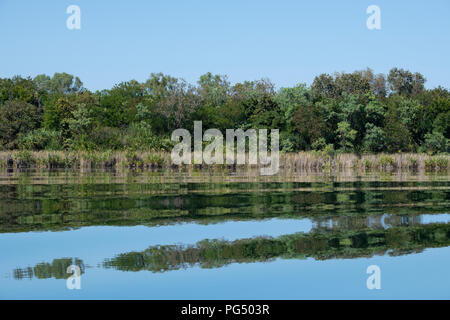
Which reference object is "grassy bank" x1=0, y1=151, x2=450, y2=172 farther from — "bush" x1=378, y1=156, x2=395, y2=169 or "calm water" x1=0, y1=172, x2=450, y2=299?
"calm water" x1=0, y1=172, x2=450, y2=299

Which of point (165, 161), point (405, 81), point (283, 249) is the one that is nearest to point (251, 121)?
point (165, 161)

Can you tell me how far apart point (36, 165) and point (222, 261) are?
3719cm

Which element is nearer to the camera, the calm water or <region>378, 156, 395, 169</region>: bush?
the calm water

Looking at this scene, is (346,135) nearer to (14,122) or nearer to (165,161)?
(165,161)

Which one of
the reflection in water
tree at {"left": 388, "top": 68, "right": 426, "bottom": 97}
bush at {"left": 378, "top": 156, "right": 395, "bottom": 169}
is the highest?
tree at {"left": 388, "top": 68, "right": 426, "bottom": 97}

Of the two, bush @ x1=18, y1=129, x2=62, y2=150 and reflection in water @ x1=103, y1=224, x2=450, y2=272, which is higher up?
bush @ x1=18, y1=129, x2=62, y2=150

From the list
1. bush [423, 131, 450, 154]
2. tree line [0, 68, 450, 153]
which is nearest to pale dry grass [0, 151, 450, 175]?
tree line [0, 68, 450, 153]

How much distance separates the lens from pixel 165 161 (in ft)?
135

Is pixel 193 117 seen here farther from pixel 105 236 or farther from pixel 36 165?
pixel 105 236

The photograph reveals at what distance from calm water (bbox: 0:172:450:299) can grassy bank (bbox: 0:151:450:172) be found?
2487cm

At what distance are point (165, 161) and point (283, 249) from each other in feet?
107

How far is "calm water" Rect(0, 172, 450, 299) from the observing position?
22.4 feet

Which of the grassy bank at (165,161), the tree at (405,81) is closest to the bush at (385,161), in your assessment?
the grassy bank at (165,161)
